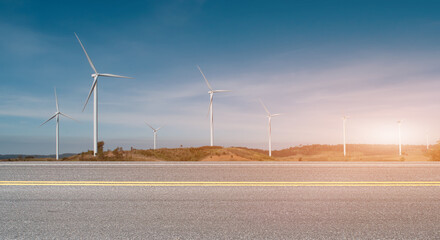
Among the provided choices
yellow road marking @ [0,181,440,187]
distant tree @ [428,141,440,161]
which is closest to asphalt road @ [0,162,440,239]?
yellow road marking @ [0,181,440,187]

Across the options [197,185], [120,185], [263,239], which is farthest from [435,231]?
[120,185]

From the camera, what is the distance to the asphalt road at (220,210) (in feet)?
13.9

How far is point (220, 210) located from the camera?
5266mm

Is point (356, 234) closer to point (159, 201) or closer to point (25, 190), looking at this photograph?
point (159, 201)

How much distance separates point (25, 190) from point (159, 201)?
337 cm

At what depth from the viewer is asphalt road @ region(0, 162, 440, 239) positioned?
166 inches

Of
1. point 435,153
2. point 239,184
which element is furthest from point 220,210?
point 435,153

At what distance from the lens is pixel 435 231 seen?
13.9ft

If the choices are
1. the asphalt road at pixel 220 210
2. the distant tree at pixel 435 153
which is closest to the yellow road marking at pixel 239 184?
the asphalt road at pixel 220 210

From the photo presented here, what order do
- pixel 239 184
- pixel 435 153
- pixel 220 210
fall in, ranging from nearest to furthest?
pixel 220 210 < pixel 239 184 < pixel 435 153

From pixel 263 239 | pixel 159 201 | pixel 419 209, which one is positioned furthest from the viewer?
pixel 159 201

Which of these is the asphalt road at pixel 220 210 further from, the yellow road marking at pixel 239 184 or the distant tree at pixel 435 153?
the distant tree at pixel 435 153

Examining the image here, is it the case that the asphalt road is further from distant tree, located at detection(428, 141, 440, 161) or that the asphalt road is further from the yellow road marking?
distant tree, located at detection(428, 141, 440, 161)

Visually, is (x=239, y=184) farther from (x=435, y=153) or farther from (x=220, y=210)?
(x=435, y=153)
